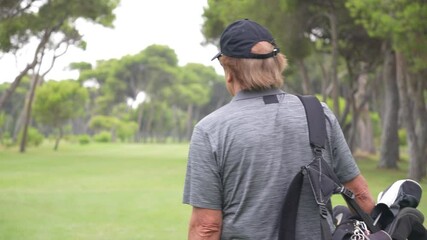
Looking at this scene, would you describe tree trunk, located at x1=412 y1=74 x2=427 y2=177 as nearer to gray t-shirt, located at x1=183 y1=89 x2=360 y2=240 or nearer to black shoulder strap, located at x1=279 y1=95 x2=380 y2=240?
black shoulder strap, located at x1=279 y1=95 x2=380 y2=240

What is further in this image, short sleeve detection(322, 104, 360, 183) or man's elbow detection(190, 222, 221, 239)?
short sleeve detection(322, 104, 360, 183)

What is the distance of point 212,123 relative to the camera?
221 centimetres

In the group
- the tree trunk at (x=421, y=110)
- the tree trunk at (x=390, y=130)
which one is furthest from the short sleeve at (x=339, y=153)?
the tree trunk at (x=390, y=130)

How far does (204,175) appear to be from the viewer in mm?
2193

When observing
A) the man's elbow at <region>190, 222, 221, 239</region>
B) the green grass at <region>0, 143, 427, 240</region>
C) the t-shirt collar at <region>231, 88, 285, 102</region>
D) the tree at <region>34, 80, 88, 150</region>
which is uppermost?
the tree at <region>34, 80, 88, 150</region>

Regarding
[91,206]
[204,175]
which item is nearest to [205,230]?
[204,175]

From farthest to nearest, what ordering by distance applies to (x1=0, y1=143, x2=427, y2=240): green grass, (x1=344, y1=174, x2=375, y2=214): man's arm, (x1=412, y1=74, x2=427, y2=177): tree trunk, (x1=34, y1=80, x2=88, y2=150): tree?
(x1=34, y1=80, x2=88, y2=150): tree → (x1=412, y1=74, x2=427, y2=177): tree trunk → (x1=0, y1=143, x2=427, y2=240): green grass → (x1=344, y1=174, x2=375, y2=214): man's arm

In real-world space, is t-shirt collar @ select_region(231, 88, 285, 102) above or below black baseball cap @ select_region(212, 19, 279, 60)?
below

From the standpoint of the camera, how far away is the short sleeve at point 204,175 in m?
2.19

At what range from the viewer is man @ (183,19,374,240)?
2.18 meters

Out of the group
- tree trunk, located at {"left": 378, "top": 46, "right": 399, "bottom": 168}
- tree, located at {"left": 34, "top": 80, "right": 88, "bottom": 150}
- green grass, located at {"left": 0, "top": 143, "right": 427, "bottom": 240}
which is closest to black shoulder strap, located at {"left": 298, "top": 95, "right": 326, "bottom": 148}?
green grass, located at {"left": 0, "top": 143, "right": 427, "bottom": 240}

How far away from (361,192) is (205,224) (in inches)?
26.2

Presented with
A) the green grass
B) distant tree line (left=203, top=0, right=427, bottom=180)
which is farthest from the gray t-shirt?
distant tree line (left=203, top=0, right=427, bottom=180)

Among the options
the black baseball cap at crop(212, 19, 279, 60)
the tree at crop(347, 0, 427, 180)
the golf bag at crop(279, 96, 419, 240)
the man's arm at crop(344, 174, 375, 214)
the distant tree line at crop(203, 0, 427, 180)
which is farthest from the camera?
Answer: the distant tree line at crop(203, 0, 427, 180)
